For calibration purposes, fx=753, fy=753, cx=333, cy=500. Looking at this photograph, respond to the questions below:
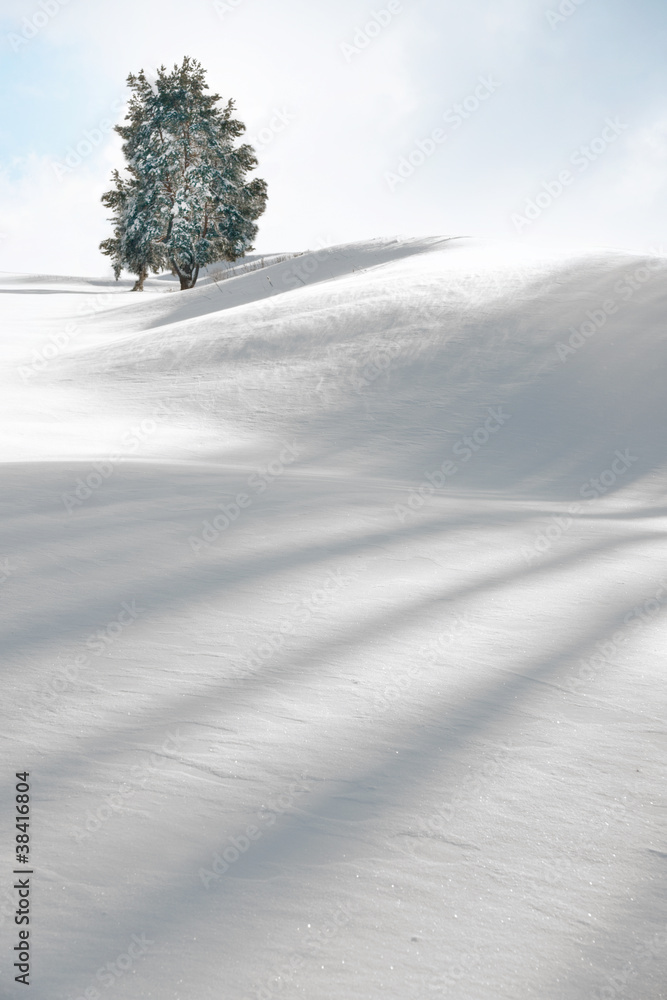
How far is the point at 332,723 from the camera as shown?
5.19 feet

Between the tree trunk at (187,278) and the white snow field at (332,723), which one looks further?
the tree trunk at (187,278)

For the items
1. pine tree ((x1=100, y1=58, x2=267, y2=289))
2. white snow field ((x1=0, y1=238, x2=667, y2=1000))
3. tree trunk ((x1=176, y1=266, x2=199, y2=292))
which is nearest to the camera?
white snow field ((x1=0, y1=238, x2=667, y2=1000))

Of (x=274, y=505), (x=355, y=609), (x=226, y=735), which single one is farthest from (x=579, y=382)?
(x=226, y=735)

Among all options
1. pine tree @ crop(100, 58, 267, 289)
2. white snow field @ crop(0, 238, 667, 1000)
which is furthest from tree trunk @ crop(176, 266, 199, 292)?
white snow field @ crop(0, 238, 667, 1000)

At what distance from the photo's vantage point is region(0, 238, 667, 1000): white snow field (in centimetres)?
106

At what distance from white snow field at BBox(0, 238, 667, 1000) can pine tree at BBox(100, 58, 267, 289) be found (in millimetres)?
15557

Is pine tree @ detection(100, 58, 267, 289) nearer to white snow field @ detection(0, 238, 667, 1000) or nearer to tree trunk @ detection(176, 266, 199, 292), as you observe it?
tree trunk @ detection(176, 266, 199, 292)

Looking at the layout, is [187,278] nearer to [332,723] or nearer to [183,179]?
[183,179]

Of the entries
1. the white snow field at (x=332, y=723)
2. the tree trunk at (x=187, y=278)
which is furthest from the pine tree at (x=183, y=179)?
the white snow field at (x=332, y=723)

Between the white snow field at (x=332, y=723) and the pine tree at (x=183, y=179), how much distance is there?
15557 millimetres

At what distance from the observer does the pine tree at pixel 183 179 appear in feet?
60.9

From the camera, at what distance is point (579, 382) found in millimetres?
5797

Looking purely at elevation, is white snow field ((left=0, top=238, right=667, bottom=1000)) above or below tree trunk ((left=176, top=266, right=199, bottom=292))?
below

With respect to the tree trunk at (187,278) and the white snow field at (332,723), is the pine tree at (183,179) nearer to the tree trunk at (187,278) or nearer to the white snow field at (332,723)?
the tree trunk at (187,278)
